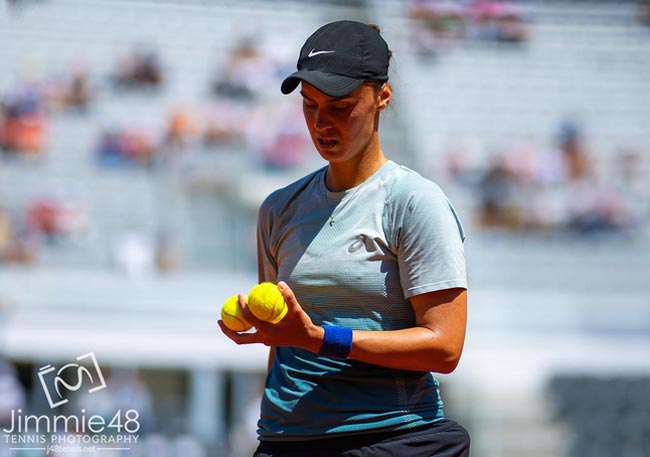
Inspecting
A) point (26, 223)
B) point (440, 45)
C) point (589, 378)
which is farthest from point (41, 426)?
point (440, 45)

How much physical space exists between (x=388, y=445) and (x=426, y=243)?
1.34 feet

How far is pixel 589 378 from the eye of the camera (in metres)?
9.30

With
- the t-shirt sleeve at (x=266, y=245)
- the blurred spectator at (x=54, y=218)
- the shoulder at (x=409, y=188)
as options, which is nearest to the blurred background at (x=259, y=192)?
the blurred spectator at (x=54, y=218)

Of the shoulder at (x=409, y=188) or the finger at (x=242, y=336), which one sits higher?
the shoulder at (x=409, y=188)

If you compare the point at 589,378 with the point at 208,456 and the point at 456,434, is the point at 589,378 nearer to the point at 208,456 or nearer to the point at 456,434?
the point at 208,456

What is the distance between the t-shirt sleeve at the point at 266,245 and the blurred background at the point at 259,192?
5.05 m

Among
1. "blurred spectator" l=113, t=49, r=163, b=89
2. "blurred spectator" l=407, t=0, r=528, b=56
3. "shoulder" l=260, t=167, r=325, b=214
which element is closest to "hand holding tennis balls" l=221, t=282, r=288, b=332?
"shoulder" l=260, t=167, r=325, b=214

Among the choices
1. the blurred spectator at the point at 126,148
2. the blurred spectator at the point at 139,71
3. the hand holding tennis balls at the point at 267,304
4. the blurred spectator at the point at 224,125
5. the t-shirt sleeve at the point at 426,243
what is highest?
the t-shirt sleeve at the point at 426,243

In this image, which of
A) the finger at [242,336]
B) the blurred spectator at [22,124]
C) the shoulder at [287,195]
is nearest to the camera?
the finger at [242,336]

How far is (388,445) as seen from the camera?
2.07 meters

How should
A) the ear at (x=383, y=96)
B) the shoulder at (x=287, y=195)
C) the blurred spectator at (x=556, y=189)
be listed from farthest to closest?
1. the blurred spectator at (x=556, y=189)
2. the shoulder at (x=287, y=195)
3. the ear at (x=383, y=96)

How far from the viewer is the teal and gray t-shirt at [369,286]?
2035 mm

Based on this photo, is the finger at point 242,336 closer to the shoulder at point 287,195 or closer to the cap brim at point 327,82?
the shoulder at point 287,195

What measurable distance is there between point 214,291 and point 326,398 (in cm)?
783
